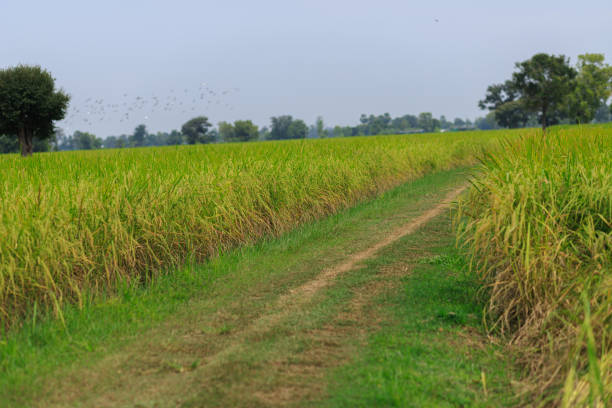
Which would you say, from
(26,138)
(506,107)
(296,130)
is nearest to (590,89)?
(506,107)

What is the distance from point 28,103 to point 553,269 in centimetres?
2702

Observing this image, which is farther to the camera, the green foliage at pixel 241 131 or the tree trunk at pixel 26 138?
the green foliage at pixel 241 131

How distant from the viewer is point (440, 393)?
3645mm

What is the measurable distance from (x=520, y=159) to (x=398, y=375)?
3838 mm

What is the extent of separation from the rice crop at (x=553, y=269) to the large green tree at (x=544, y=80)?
172ft

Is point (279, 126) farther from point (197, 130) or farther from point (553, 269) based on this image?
point (553, 269)

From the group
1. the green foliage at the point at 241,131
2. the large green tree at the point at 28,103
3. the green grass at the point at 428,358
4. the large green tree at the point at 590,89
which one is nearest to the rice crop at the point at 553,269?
the green grass at the point at 428,358

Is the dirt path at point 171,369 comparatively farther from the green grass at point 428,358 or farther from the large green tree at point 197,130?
the large green tree at point 197,130

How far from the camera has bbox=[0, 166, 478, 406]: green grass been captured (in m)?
4.21

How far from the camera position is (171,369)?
13.4 ft

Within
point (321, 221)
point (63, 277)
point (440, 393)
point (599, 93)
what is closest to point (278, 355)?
point (440, 393)

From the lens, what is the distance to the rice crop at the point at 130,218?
5.17 metres

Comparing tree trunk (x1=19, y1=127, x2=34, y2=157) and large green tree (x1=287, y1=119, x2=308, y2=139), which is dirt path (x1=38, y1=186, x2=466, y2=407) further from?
large green tree (x1=287, y1=119, x2=308, y2=139)

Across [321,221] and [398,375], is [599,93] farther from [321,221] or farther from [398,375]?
[398,375]
